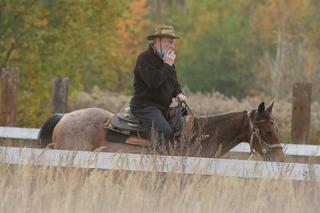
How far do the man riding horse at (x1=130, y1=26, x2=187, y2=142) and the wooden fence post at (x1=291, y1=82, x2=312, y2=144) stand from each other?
14.6 feet

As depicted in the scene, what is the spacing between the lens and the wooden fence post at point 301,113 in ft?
53.3

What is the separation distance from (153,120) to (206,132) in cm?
65

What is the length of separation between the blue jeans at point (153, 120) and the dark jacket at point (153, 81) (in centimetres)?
8

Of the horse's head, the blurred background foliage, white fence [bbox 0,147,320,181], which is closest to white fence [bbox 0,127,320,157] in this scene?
the horse's head

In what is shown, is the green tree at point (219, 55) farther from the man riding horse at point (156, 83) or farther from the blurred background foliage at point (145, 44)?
the man riding horse at point (156, 83)

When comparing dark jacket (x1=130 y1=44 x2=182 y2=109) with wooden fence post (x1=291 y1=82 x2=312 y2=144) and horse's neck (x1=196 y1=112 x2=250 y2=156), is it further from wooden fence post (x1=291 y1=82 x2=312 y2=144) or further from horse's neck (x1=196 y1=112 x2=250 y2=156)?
wooden fence post (x1=291 y1=82 x2=312 y2=144)

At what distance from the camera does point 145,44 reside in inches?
2613

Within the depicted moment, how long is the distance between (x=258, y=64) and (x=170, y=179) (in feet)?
180

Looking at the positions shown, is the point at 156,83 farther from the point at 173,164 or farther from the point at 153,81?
the point at 173,164

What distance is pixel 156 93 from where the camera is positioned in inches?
473

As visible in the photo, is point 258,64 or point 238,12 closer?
point 258,64

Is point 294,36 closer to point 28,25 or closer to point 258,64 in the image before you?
point 258,64

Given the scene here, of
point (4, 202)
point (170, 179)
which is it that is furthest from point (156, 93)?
point (4, 202)

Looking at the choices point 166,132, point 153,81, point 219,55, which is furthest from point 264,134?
point 219,55
